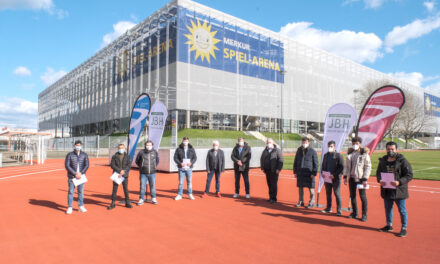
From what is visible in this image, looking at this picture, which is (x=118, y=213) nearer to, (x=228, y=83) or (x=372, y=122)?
(x=372, y=122)

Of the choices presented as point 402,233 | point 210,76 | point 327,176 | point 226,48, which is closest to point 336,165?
point 327,176

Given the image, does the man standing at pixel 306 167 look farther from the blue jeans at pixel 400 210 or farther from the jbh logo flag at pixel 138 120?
the jbh logo flag at pixel 138 120

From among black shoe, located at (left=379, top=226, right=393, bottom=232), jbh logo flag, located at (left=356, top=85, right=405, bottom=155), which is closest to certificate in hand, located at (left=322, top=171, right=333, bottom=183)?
jbh logo flag, located at (left=356, top=85, right=405, bottom=155)

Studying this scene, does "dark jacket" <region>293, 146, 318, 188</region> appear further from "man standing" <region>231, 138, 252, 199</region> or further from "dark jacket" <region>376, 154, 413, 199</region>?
"dark jacket" <region>376, 154, 413, 199</region>

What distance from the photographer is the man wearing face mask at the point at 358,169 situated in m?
6.66

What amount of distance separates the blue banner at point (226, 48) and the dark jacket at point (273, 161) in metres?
33.6

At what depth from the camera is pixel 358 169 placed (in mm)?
6750

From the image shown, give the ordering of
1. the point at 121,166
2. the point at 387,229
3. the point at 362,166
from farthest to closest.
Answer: the point at 121,166, the point at 362,166, the point at 387,229

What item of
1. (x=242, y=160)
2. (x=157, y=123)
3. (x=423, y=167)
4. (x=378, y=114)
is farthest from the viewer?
(x=423, y=167)

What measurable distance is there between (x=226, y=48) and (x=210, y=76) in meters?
5.31

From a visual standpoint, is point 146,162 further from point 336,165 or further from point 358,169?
point 358,169

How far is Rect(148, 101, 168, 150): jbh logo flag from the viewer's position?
31.1 ft

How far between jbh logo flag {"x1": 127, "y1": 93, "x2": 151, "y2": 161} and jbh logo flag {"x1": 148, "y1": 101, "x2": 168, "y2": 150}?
255mm

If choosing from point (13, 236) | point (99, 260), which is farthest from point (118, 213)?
point (99, 260)
